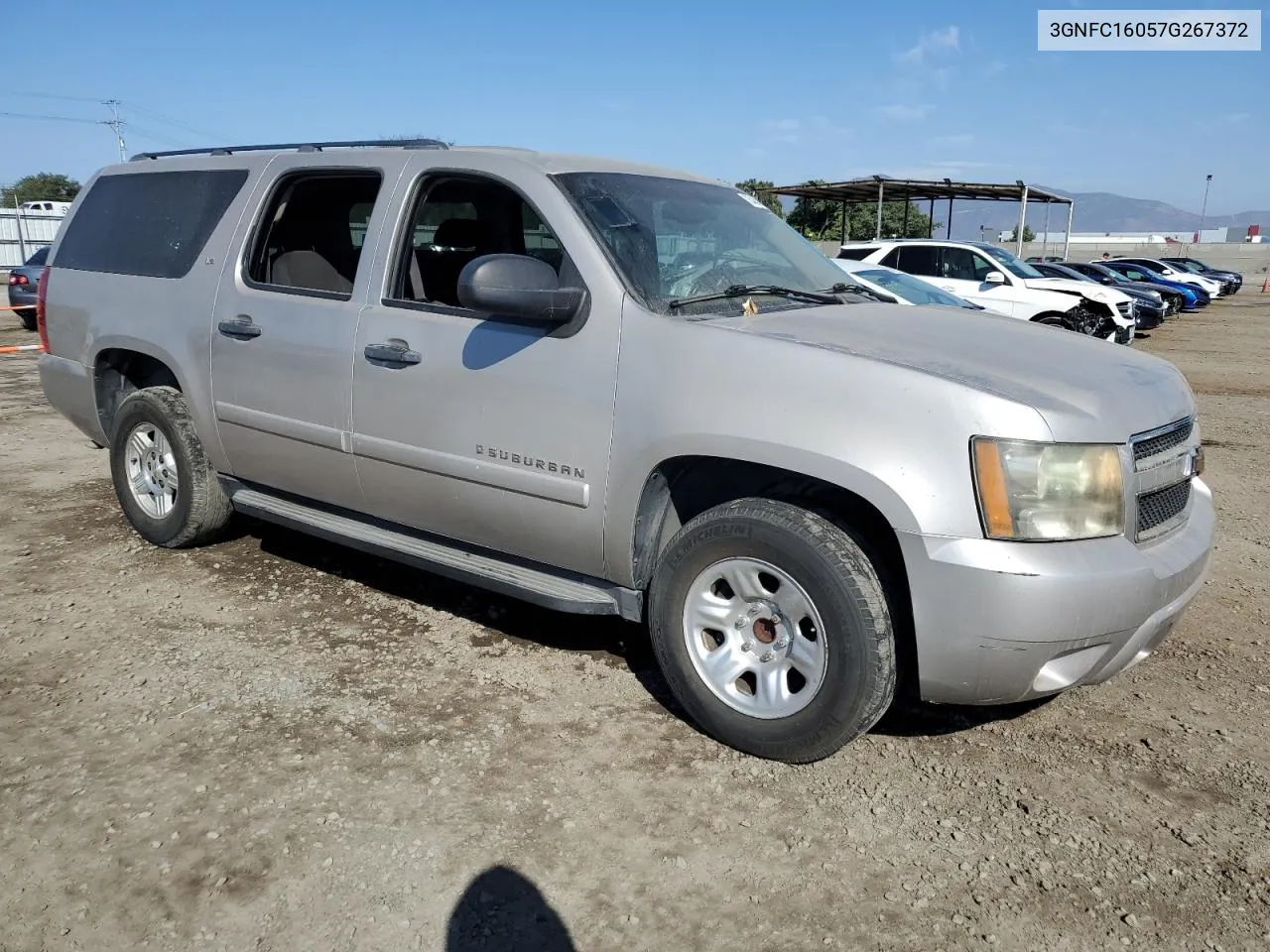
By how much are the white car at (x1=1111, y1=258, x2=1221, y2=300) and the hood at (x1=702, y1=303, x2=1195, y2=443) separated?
30.3 m

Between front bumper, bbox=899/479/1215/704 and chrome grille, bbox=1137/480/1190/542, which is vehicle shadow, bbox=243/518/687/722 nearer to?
front bumper, bbox=899/479/1215/704

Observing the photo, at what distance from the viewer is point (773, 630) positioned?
316 centimetres

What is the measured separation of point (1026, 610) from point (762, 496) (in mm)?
897

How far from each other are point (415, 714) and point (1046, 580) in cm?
210

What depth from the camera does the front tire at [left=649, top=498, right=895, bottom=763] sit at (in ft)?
9.55

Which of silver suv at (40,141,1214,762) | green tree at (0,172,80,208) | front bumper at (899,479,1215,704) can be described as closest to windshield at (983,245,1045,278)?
silver suv at (40,141,1214,762)

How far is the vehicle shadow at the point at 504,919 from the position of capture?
2.41 metres

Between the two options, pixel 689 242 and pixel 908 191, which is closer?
pixel 689 242

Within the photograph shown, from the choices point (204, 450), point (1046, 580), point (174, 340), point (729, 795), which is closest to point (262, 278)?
point (174, 340)

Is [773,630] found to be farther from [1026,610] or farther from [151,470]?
[151,470]

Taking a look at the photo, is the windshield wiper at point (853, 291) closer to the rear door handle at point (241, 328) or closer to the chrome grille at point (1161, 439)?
the chrome grille at point (1161, 439)

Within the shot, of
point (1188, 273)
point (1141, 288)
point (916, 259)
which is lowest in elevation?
point (1188, 273)

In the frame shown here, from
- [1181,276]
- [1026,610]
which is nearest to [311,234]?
[1026,610]

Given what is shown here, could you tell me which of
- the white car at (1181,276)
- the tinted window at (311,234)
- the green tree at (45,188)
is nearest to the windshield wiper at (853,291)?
the tinted window at (311,234)
